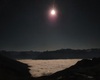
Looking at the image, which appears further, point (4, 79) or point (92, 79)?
point (4, 79)

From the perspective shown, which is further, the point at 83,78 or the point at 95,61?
the point at 95,61

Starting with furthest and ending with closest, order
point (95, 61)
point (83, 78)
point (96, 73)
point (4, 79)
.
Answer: point (95, 61) → point (4, 79) → point (96, 73) → point (83, 78)

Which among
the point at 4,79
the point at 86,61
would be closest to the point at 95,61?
the point at 86,61

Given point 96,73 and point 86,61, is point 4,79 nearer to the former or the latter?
point 96,73

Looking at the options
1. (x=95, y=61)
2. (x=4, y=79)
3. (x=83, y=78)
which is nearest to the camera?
(x=83, y=78)

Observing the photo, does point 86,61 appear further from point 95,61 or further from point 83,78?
point 83,78

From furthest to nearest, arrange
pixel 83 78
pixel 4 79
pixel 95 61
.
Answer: pixel 95 61 → pixel 4 79 → pixel 83 78

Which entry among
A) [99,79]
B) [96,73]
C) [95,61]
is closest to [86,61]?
[95,61]

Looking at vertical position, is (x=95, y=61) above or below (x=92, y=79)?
above

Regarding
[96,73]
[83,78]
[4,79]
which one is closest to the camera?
[83,78]
